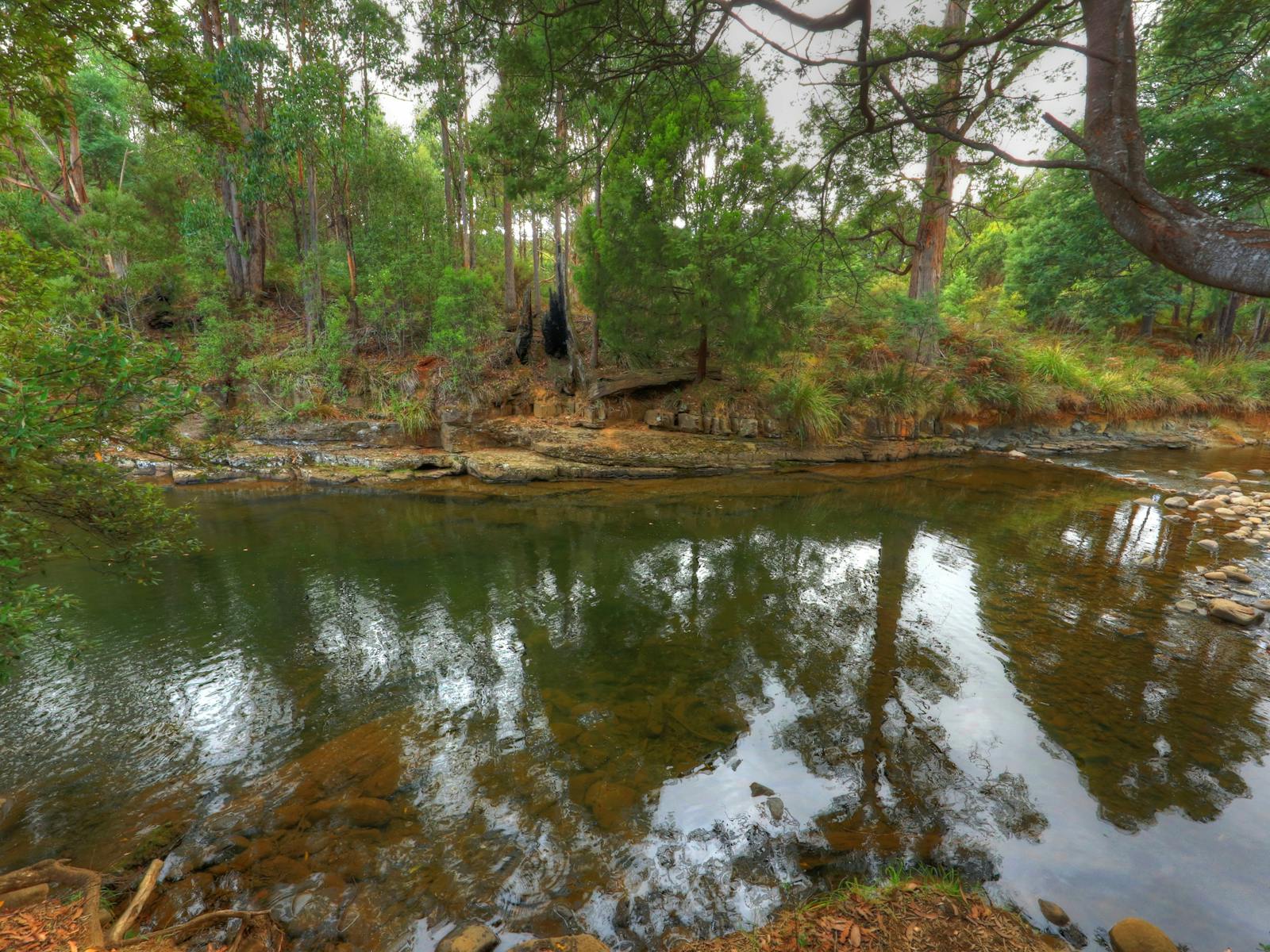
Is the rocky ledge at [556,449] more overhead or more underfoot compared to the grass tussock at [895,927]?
more overhead

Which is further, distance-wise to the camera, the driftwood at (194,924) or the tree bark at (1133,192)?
the tree bark at (1133,192)

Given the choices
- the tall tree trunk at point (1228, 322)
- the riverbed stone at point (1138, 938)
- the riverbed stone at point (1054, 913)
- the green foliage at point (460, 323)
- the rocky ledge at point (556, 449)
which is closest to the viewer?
the riverbed stone at point (1138, 938)

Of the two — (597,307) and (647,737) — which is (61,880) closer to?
(647,737)

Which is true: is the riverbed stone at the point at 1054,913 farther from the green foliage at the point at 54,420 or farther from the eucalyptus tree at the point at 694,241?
the eucalyptus tree at the point at 694,241

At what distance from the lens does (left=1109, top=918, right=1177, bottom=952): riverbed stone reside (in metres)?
2.16

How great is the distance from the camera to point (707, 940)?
7.36ft

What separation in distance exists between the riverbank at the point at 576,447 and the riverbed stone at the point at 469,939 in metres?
8.94

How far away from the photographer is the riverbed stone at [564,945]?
7.11 feet

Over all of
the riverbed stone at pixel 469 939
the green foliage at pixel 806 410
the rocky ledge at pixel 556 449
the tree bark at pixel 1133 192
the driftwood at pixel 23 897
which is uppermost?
the tree bark at pixel 1133 192

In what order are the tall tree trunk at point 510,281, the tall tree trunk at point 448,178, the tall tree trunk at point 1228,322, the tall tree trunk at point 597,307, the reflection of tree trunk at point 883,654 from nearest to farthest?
the reflection of tree trunk at point 883,654 → the tall tree trunk at point 597,307 → the tall tree trunk at point 448,178 → the tall tree trunk at point 510,281 → the tall tree trunk at point 1228,322

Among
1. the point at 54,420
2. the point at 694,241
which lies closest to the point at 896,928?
the point at 54,420

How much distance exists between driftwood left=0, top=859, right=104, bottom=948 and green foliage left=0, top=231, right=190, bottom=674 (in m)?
0.94

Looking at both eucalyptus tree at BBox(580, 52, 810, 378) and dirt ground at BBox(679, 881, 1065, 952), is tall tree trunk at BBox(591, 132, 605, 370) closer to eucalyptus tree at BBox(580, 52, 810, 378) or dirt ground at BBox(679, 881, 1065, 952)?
eucalyptus tree at BBox(580, 52, 810, 378)

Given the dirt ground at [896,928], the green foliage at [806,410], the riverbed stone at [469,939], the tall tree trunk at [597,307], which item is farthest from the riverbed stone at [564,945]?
the green foliage at [806,410]
